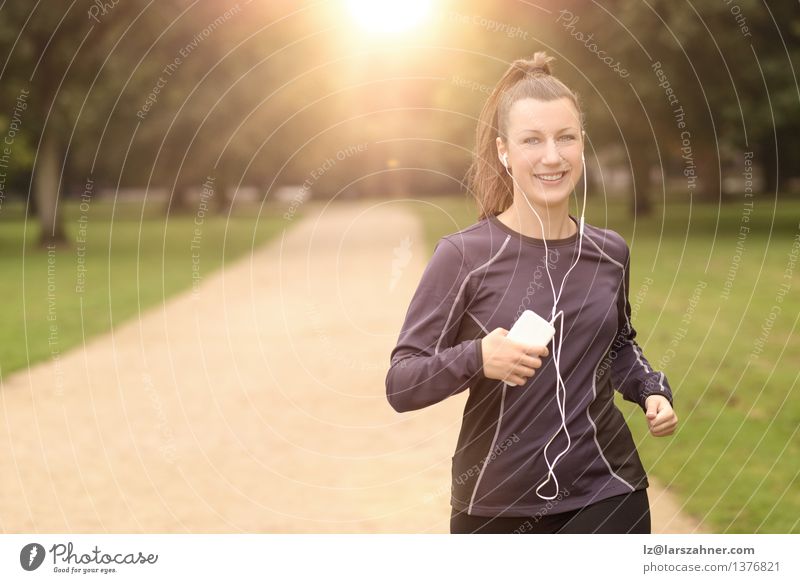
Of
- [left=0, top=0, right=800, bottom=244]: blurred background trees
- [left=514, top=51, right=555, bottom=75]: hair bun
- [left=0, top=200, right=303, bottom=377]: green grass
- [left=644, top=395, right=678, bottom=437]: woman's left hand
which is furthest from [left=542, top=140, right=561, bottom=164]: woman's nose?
[left=0, top=0, right=800, bottom=244]: blurred background trees

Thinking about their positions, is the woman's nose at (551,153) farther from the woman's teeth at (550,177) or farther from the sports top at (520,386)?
the sports top at (520,386)

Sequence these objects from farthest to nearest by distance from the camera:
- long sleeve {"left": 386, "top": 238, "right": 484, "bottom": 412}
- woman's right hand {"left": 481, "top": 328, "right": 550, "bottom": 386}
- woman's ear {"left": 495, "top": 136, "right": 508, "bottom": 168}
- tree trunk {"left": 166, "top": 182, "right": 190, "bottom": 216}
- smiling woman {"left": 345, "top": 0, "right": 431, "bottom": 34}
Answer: tree trunk {"left": 166, "top": 182, "right": 190, "bottom": 216}, smiling woman {"left": 345, "top": 0, "right": 431, "bottom": 34}, woman's ear {"left": 495, "top": 136, "right": 508, "bottom": 168}, long sleeve {"left": 386, "top": 238, "right": 484, "bottom": 412}, woman's right hand {"left": 481, "top": 328, "right": 550, "bottom": 386}

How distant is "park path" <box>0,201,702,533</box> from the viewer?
22.7ft

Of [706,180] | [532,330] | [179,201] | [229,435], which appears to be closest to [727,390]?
[229,435]

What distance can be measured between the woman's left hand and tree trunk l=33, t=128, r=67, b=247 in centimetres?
2670

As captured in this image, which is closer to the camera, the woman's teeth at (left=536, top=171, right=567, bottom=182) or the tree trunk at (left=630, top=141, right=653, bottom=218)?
the woman's teeth at (left=536, top=171, right=567, bottom=182)

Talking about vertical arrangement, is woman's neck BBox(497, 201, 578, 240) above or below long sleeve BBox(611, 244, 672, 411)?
above

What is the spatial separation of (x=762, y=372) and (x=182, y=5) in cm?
2161

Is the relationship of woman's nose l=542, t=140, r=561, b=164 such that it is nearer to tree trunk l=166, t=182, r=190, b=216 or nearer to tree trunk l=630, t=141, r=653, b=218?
tree trunk l=630, t=141, r=653, b=218

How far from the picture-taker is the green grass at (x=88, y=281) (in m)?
15.1

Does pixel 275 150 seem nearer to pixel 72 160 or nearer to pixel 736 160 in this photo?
pixel 72 160

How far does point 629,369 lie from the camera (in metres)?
3.63

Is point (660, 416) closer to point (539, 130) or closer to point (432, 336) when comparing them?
point (432, 336)

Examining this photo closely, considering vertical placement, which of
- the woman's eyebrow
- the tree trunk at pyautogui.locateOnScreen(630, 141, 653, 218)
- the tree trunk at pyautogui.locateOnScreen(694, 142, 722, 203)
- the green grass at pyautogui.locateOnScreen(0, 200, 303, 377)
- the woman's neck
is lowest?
the woman's neck
